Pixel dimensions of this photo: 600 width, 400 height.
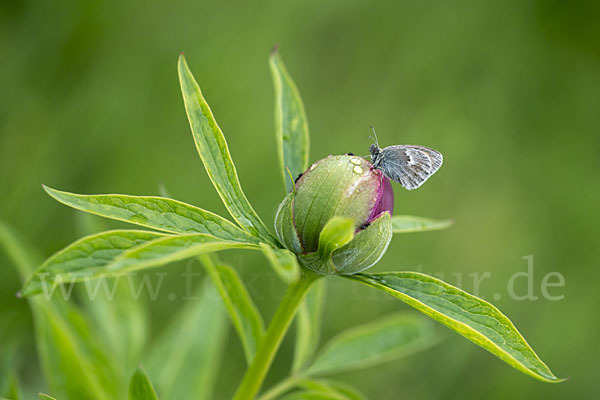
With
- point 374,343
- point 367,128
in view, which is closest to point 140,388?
point 374,343

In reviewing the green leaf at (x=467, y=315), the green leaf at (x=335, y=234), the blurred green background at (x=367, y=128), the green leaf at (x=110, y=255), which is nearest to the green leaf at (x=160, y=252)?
the green leaf at (x=110, y=255)

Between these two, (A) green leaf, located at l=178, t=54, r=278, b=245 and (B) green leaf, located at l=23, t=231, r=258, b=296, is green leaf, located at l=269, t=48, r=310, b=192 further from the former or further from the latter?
(B) green leaf, located at l=23, t=231, r=258, b=296

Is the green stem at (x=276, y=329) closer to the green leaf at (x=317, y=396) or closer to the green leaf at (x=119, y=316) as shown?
the green leaf at (x=317, y=396)

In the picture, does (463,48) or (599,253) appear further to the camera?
(463,48)

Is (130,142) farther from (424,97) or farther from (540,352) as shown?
(540,352)

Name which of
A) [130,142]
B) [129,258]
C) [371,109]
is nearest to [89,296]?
[129,258]

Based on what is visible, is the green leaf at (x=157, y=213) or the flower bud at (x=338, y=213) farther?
the flower bud at (x=338, y=213)
